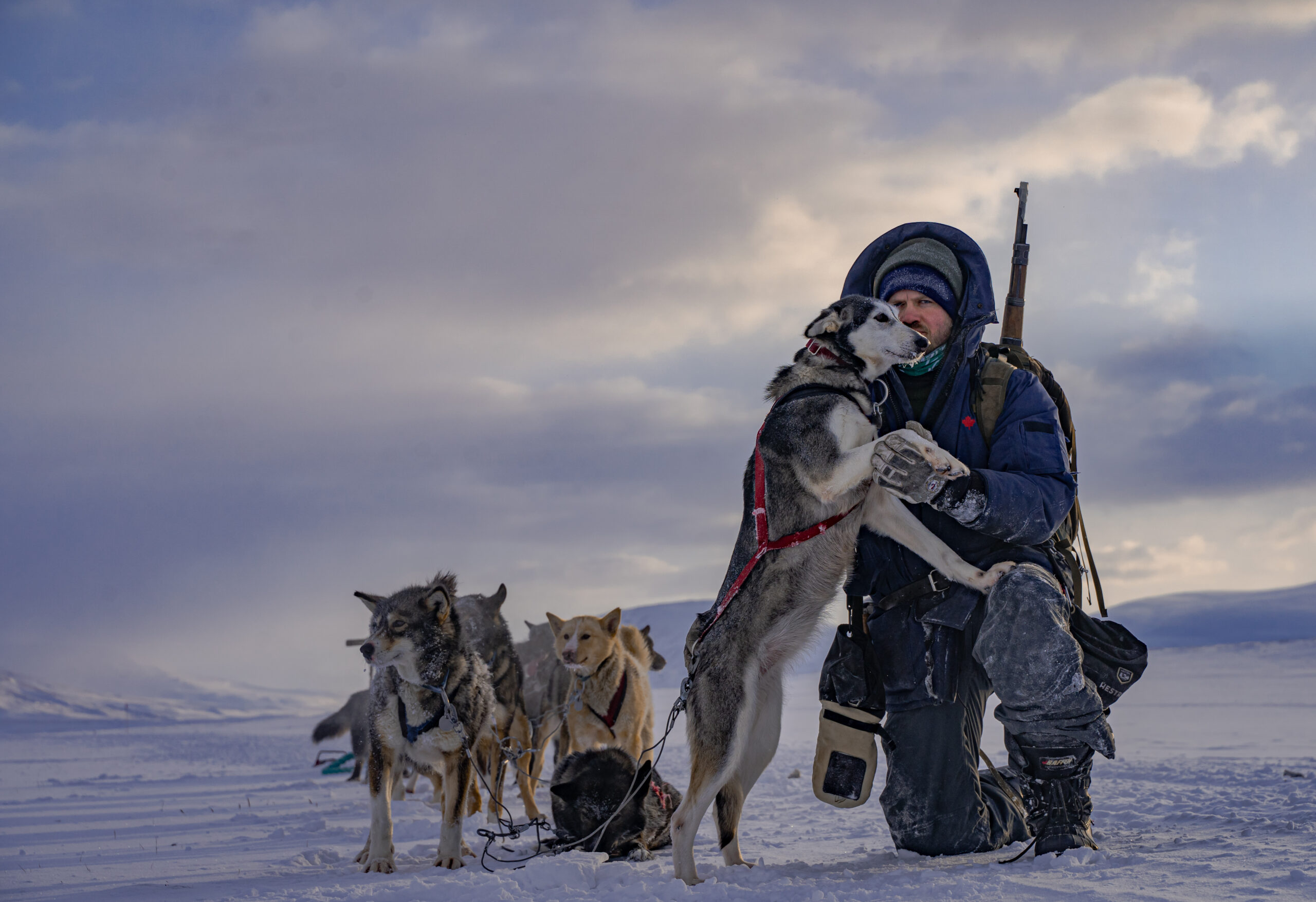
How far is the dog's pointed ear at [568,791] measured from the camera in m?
4.25

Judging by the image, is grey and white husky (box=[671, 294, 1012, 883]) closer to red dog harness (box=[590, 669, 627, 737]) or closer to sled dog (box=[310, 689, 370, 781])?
red dog harness (box=[590, 669, 627, 737])

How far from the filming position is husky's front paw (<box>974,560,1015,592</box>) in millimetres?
3529

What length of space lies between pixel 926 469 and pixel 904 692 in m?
1.05

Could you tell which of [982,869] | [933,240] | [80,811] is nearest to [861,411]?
[933,240]

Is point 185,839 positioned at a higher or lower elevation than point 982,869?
lower

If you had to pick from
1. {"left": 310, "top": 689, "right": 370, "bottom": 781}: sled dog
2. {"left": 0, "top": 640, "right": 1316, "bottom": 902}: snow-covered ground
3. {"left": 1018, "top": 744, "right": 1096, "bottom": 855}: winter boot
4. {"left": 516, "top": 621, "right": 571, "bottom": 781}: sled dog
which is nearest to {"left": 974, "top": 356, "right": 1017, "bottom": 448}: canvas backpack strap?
{"left": 1018, "top": 744, "right": 1096, "bottom": 855}: winter boot

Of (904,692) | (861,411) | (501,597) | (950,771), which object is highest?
(861,411)

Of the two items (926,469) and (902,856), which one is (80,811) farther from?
(926,469)

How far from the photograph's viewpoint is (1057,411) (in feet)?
13.4

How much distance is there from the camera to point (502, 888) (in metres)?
3.20

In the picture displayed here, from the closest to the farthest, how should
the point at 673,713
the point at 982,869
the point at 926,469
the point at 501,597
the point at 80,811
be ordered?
1. the point at 982,869
2. the point at 926,469
3. the point at 673,713
4. the point at 80,811
5. the point at 501,597

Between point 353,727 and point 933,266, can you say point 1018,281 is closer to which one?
point 933,266

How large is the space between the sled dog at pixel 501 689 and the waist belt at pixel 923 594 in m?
2.98

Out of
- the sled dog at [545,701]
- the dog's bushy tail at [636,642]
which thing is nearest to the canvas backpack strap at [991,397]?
the sled dog at [545,701]
